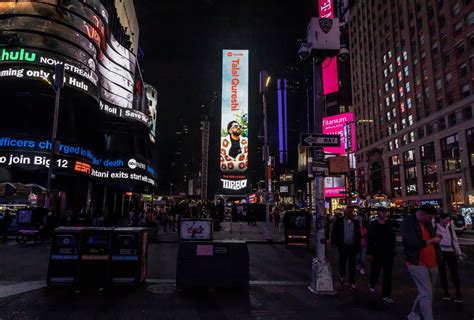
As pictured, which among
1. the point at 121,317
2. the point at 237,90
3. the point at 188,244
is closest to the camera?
the point at 121,317

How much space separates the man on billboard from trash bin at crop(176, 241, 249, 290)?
4722 cm

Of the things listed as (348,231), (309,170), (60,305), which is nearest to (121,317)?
(60,305)

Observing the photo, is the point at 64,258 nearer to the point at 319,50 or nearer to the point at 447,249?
the point at 319,50

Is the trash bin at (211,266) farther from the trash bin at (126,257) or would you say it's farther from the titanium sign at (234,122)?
the titanium sign at (234,122)

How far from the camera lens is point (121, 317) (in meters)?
6.03

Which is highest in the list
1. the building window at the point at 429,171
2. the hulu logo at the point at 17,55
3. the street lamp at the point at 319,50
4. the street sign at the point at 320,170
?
the hulu logo at the point at 17,55

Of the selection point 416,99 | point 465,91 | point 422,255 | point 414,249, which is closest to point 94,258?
point 414,249

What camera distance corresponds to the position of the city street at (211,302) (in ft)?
20.4

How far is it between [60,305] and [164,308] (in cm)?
208

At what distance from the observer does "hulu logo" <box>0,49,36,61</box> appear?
2541 cm

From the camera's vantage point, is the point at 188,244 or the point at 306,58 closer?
the point at 188,244

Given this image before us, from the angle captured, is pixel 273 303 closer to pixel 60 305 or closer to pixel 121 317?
pixel 121 317

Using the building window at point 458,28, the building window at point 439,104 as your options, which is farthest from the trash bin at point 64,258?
the building window at point 439,104

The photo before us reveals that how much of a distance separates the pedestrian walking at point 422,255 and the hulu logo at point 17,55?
28332 millimetres
